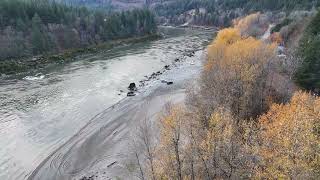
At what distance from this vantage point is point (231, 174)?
3128cm

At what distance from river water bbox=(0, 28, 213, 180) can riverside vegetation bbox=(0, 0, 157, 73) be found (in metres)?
11.1

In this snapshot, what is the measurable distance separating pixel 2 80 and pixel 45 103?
25.7 metres

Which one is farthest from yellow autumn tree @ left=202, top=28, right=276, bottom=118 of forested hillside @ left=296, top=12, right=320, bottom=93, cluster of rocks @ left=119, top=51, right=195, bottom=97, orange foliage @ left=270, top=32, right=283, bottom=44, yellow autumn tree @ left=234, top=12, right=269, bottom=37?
yellow autumn tree @ left=234, top=12, right=269, bottom=37

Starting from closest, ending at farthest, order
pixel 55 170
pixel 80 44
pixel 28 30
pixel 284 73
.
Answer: pixel 55 170
pixel 284 73
pixel 28 30
pixel 80 44

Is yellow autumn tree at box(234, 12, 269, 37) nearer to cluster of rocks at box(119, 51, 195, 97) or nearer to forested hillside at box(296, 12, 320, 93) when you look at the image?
cluster of rocks at box(119, 51, 195, 97)

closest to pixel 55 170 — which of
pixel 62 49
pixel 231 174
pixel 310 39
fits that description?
pixel 231 174

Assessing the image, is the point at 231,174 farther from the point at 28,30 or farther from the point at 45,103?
the point at 28,30

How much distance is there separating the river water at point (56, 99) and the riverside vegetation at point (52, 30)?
11.1 m

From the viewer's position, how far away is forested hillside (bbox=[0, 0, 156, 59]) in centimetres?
11744

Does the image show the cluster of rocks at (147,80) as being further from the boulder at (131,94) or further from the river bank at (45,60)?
the river bank at (45,60)

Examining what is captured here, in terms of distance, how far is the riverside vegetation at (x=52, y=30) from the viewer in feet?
369

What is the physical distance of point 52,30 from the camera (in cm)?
13438

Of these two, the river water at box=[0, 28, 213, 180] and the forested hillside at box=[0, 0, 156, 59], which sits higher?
the forested hillside at box=[0, 0, 156, 59]

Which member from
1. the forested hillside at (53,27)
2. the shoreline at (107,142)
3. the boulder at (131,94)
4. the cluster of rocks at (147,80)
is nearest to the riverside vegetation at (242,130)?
the shoreline at (107,142)
